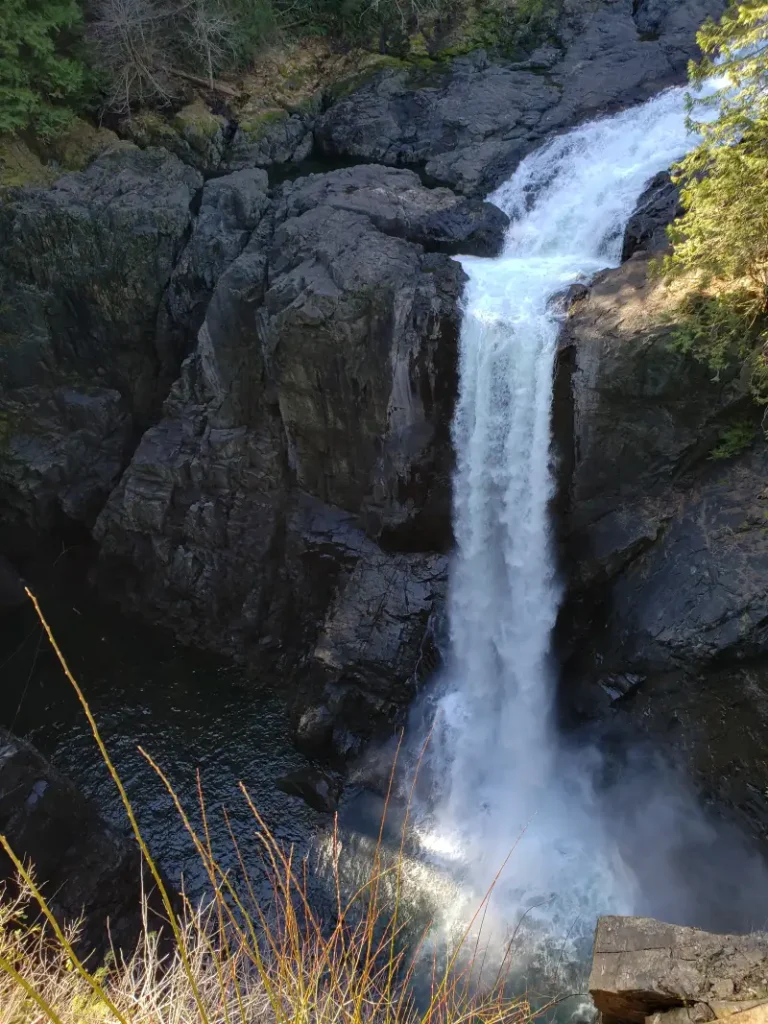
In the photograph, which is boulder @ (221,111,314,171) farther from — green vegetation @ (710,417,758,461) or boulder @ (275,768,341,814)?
boulder @ (275,768,341,814)

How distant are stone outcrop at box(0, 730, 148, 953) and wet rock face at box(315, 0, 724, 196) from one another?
1677cm

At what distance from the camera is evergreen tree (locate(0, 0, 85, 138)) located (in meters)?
16.6

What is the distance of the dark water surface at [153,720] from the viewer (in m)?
13.1

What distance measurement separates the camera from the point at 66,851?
11469mm

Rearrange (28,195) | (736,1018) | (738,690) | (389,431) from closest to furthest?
1. (736,1018)
2. (738,690)
3. (389,431)
4. (28,195)

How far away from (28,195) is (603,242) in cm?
1331

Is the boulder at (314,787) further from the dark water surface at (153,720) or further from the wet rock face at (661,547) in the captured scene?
the wet rock face at (661,547)

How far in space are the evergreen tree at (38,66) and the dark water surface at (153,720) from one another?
11.2 m

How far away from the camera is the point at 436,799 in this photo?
13.1m

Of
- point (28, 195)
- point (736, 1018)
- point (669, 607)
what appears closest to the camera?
point (736, 1018)

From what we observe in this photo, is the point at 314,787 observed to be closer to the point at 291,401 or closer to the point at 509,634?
the point at 509,634

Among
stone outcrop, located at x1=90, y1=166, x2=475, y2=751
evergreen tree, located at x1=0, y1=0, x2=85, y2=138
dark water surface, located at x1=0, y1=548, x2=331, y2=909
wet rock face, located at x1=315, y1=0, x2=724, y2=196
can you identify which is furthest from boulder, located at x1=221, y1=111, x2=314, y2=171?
dark water surface, located at x1=0, y1=548, x2=331, y2=909

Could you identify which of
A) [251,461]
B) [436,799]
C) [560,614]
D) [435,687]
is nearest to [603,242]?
[560,614]

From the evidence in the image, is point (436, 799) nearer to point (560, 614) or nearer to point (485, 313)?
point (560, 614)
